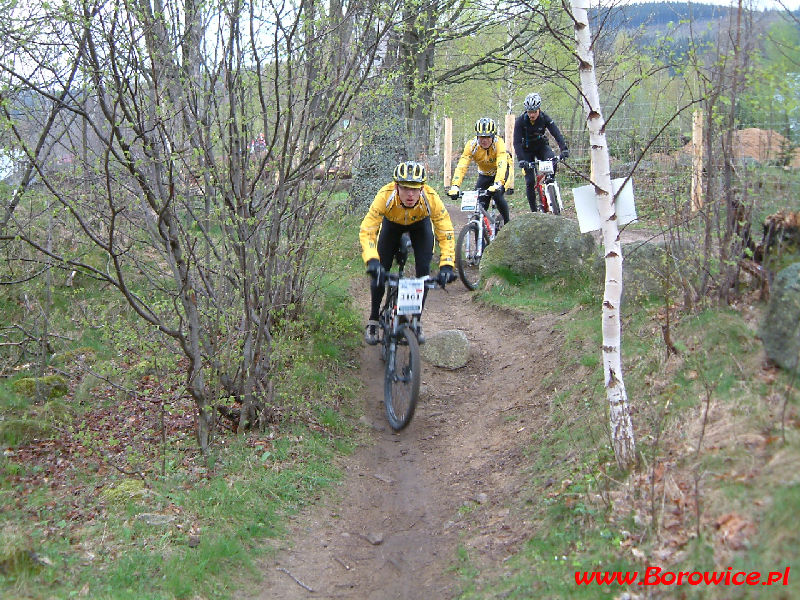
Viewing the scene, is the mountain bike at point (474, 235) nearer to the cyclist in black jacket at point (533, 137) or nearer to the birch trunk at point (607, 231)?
the cyclist in black jacket at point (533, 137)

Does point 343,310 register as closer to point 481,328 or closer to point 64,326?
point 481,328

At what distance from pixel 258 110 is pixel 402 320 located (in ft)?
7.76

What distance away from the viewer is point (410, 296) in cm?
672

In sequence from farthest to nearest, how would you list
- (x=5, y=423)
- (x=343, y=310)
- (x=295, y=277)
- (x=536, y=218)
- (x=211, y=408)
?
(x=536, y=218) < (x=343, y=310) < (x=295, y=277) < (x=5, y=423) < (x=211, y=408)

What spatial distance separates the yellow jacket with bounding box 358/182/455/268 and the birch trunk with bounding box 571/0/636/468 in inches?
101

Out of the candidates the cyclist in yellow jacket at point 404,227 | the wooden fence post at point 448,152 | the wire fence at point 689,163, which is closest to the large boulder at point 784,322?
the wire fence at point 689,163

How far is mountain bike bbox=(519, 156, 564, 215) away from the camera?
10859mm

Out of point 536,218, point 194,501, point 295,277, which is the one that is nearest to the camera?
point 194,501

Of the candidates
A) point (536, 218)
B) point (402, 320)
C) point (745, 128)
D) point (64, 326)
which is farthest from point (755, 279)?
point (64, 326)

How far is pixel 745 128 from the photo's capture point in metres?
5.48

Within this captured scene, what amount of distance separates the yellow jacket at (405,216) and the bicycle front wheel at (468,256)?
10.2 ft

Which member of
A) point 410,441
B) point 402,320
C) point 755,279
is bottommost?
point 410,441

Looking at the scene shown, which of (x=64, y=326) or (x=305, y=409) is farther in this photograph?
(x=64, y=326)

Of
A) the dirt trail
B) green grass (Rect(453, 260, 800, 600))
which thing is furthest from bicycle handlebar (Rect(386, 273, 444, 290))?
green grass (Rect(453, 260, 800, 600))
